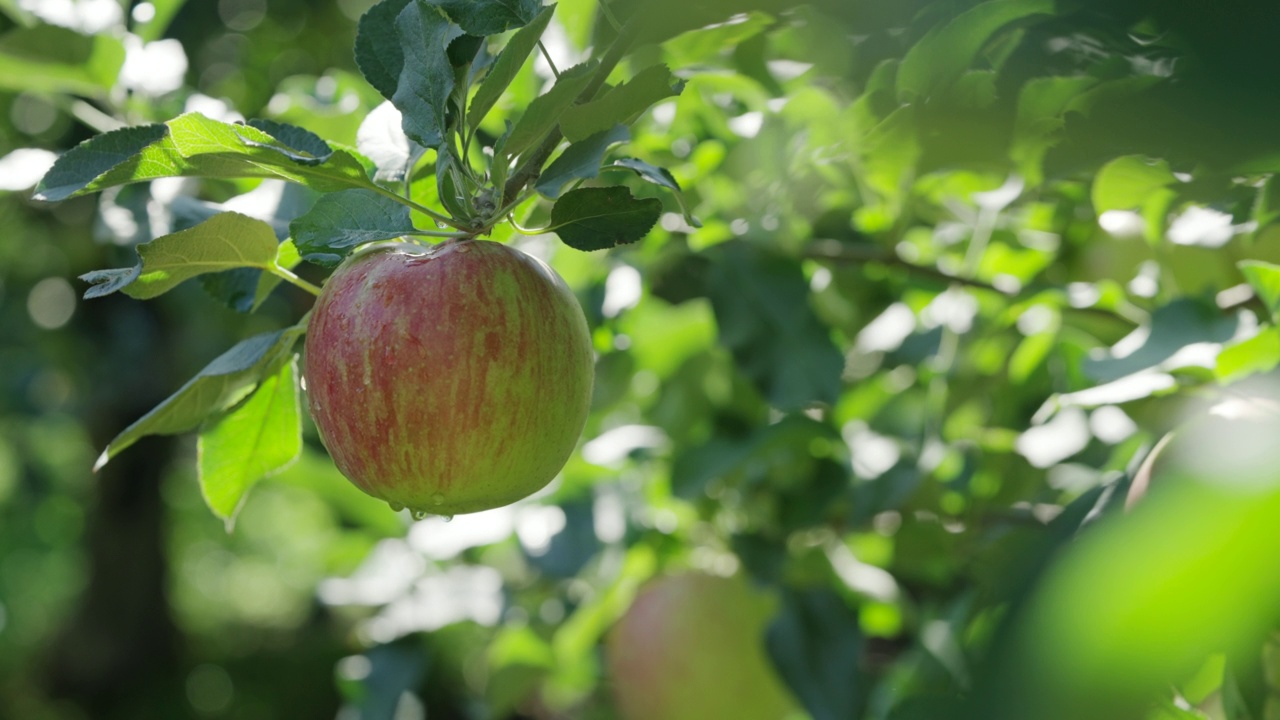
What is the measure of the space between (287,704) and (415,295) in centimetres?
427

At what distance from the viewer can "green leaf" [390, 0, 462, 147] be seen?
1.88 ft

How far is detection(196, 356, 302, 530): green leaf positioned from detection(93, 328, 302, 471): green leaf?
0.06 feet

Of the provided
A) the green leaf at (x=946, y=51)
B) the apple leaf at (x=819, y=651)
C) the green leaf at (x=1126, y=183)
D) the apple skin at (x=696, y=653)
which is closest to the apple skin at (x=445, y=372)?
the green leaf at (x=946, y=51)

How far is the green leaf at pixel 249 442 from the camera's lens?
723 mm

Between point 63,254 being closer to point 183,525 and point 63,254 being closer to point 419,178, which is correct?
point 419,178

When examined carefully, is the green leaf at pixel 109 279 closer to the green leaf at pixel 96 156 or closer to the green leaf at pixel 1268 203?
the green leaf at pixel 96 156

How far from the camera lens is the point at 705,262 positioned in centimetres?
120

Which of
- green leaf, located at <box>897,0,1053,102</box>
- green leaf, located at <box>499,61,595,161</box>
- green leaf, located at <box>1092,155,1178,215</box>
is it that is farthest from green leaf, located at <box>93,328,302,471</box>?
green leaf, located at <box>1092,155,1178,215</box>

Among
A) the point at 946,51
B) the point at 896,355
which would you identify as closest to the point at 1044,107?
the point at 946,51

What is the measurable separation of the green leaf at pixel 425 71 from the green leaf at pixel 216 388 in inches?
6.6

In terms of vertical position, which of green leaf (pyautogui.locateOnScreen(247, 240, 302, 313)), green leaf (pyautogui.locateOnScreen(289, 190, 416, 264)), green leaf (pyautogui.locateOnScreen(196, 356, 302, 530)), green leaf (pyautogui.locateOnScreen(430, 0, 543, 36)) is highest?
green leaf (pyautogui.locateOnScreen(430, 0, 543, 36))

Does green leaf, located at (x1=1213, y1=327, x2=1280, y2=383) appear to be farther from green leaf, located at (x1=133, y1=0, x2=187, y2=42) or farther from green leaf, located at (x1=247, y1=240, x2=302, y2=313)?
green leaf, located at (x1=133, y1=0, x2=187, y2=42)

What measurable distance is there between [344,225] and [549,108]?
0.13 metres

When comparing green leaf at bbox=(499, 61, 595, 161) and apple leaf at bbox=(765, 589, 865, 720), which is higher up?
green leaf at bbox=(499, 61, 595, 161)
